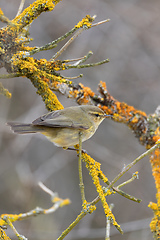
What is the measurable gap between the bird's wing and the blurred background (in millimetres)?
2208

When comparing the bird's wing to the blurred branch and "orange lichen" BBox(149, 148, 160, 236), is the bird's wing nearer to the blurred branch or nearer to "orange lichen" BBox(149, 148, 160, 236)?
"orange lichen" BBox(149, 148, 160, 236)

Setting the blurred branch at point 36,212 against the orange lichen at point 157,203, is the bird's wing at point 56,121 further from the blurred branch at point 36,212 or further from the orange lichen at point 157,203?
the blurred branch at point 36,212

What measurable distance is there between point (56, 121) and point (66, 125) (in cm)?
13

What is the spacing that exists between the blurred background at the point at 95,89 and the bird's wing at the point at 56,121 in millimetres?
2208

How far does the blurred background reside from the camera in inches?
197

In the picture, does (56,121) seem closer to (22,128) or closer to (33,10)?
(22,128)

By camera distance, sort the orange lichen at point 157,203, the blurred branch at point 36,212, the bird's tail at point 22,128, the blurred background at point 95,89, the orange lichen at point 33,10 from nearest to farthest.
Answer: the blurred branch at point 36,212, the orange lichen at point 33,10, the orange lichen at point 157,203, the bird's tail at point 22,128, the blurred background at point 95,89

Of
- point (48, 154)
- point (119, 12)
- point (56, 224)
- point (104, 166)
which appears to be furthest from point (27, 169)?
point (119, 12)

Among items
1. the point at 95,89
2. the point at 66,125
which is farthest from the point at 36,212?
the point at 95,89

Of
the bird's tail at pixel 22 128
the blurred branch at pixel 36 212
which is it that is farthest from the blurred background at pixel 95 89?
the blurred branch at pixel 36 212

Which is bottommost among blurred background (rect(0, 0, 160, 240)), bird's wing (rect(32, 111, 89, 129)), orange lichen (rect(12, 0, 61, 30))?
bird's wing (rect(32, 111, 89, 129))

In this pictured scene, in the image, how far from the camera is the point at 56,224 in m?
5.04

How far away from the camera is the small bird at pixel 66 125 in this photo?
252 cm

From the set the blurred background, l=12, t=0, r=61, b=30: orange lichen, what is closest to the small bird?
l=12, t=0, r=61, b=30: orange lichen
